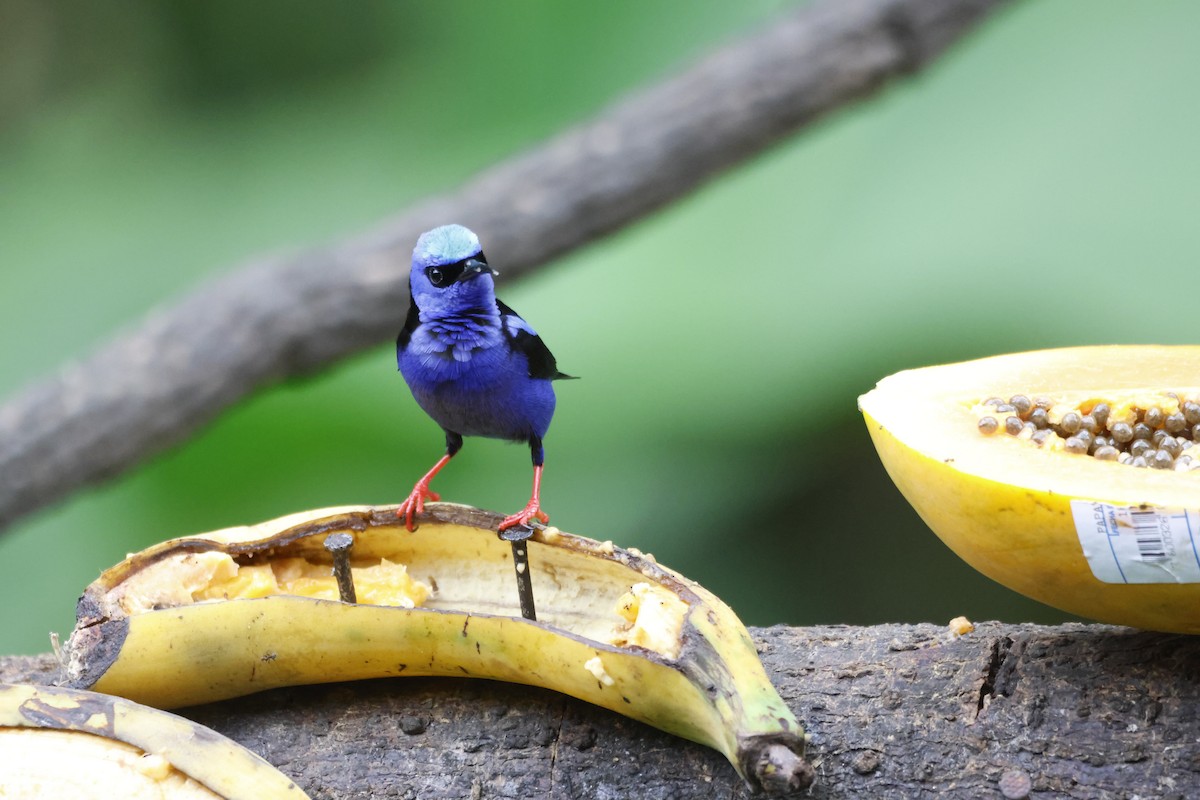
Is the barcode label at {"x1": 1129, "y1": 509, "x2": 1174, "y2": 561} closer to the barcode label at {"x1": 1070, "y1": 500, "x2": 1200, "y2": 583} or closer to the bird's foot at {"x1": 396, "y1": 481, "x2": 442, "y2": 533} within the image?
the barcode label at {"x1": 1070, "y1": 500, "x2": 1200, "y2": 583}

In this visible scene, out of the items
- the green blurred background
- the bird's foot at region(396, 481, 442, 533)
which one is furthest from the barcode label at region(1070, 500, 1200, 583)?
the green blurred background

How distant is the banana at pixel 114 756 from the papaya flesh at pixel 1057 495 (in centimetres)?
79

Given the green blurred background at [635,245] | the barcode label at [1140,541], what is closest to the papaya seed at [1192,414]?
the barcode label at [1140,541]

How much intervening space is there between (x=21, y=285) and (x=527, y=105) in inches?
73.5

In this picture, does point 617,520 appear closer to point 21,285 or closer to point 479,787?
point 479,787

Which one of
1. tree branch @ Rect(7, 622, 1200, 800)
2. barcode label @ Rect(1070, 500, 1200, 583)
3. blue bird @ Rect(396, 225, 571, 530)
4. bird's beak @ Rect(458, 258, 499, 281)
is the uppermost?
bird's beak @ Rect(458, 258, 499, 281)

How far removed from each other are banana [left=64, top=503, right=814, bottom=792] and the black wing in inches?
8.6

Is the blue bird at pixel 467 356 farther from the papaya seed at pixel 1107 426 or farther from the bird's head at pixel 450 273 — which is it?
the papaya seed at pixel 1107 426

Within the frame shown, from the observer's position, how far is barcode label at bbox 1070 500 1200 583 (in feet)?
3.68

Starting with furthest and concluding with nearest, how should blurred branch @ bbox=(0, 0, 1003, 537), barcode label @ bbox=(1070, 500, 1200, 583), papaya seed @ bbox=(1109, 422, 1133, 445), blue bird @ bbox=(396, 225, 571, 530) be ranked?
blurred branch @ bbox=(0, 0, 1003, 537) → blue bird @ bbox=(396, 225, 571, 530) → papaya seed @ bbox=(1109, 422, 1133, 445) → barcode label @ bbox=(1070, 500, 1200, 583)

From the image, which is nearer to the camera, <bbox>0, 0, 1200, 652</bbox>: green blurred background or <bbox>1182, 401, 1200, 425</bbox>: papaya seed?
<bbox>1182, 401, 1200, 425</bbox>: papaya seed

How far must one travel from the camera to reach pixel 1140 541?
114cm

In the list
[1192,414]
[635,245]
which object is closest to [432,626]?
[1192,414]

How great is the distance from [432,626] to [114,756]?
361mm
